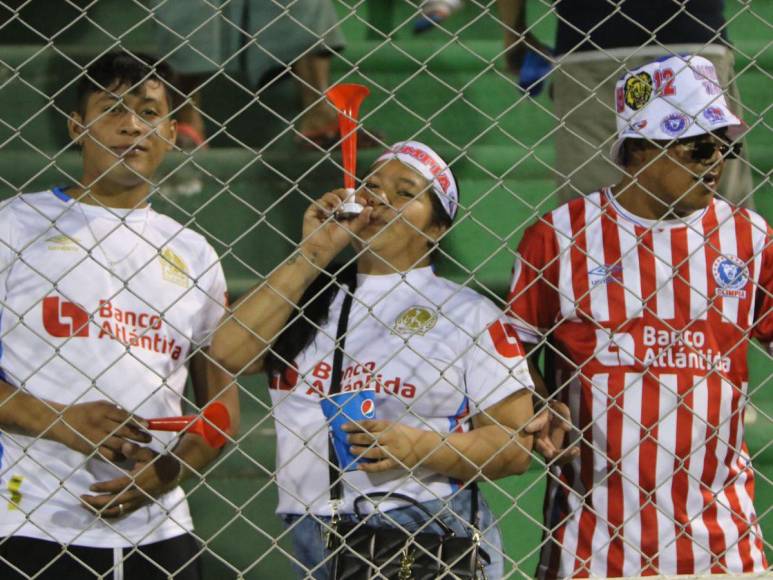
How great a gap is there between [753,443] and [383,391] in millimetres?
1640

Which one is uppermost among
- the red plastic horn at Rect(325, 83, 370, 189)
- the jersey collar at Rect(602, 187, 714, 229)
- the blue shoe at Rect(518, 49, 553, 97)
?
the red plastic horn at Rect(325, 83, 370, 189)

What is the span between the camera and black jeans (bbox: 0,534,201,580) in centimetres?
307

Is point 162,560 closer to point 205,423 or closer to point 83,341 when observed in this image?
point 205,423

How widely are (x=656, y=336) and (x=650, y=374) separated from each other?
10 cm

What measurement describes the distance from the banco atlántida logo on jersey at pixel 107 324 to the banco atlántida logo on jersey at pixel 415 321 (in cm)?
61

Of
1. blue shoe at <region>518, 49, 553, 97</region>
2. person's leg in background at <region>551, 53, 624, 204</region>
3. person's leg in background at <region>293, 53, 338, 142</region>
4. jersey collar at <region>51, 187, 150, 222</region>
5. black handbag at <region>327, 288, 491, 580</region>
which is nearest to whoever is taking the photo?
black handbag at <region>327, 288, 491, 580</region>

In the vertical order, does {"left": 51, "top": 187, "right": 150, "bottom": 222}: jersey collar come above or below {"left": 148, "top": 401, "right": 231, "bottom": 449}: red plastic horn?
above

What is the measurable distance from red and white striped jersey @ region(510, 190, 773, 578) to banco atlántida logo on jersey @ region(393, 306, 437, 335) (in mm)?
214

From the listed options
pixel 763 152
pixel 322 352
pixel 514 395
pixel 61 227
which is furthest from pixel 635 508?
pixel 763 152

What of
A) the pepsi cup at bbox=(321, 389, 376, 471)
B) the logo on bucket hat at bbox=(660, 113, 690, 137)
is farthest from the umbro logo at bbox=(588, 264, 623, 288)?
the pepsi cup at bbox=(321, 389, 376, 471)

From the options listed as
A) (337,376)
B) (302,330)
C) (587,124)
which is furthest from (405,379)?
(587,124)

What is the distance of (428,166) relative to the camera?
136 inches

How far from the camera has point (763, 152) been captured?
475cm

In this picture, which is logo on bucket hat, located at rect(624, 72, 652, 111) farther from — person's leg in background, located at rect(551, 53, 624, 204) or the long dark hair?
the long dark hair
